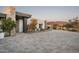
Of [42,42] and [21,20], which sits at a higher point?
[21,20]

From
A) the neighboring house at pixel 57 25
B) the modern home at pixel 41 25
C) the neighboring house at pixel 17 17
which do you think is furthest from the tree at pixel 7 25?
the neighboring house at pixel 57 25

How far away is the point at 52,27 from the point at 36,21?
0.24 m

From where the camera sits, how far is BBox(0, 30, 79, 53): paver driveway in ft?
7.57

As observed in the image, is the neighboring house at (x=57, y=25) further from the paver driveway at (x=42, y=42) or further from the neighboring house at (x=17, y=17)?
the neighboring house at (x=17, y=17)

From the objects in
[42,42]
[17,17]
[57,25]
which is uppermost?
[17,17]

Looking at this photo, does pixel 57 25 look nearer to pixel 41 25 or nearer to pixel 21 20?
pixel 41 25

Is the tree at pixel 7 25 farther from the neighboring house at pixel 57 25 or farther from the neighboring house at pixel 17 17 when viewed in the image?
the neighboring house at pixel 57 25

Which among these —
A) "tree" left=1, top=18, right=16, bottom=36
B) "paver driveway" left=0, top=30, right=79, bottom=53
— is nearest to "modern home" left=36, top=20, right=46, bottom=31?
"paver driveway" left=0, top=30, right=79, bottom=53

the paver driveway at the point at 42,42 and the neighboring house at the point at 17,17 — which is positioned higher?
the neighboring house at the point at 17,17

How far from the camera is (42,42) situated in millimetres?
2336

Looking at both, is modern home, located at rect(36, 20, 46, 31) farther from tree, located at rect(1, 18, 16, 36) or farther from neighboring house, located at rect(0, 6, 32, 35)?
tree, located at rect(1, 18, 16, 36)

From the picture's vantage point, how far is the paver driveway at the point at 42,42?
2307 mm

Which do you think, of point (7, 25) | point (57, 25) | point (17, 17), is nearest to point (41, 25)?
point (57, 25)

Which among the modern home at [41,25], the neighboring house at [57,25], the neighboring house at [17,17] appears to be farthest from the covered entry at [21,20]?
the neighboring house at [57,25]
